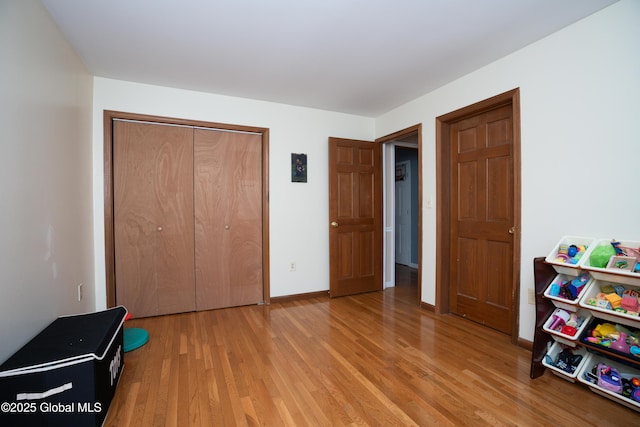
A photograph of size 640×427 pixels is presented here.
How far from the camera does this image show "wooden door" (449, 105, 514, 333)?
2.57 m

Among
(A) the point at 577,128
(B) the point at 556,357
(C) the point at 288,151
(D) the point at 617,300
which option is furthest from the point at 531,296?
(C) the point at 288,151

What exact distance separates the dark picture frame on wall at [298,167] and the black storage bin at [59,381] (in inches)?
96.1

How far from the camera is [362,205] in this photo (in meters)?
3.89

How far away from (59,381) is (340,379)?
1.48 m

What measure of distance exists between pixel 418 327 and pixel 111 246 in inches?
120

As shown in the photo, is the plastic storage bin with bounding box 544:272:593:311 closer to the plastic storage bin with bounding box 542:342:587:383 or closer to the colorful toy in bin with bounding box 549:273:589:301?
the colorful toy in bin with bounding box 549:273:589:301

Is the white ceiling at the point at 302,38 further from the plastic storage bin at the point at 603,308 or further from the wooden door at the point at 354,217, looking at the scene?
the plastic storage bin at the point at 603,308

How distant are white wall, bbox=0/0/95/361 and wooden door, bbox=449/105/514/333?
10.9 ft

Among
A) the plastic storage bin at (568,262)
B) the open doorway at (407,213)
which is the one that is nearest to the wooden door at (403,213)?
the open doorway at (407,213)

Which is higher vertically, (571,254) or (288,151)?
(288,151)

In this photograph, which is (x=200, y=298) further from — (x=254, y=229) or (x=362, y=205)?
(x=362, y=205)

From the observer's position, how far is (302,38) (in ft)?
7.09

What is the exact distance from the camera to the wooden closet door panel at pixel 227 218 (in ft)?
10.5

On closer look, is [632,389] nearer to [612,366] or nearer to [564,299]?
[612,366]
